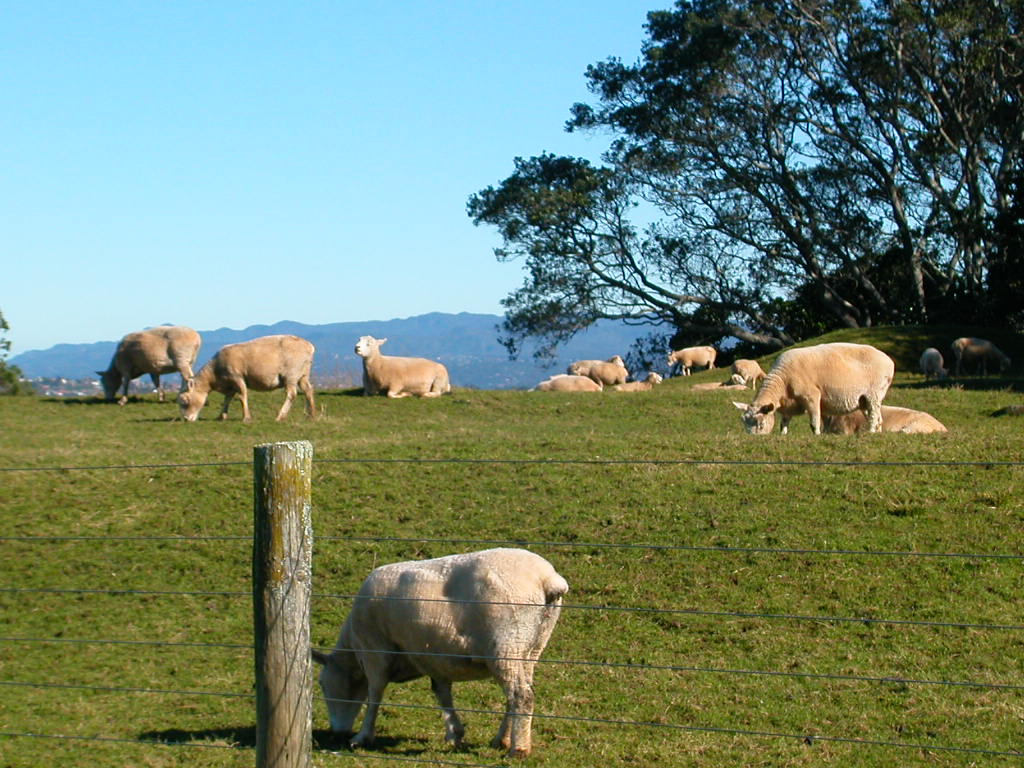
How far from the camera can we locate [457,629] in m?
7.80

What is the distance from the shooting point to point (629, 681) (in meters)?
9.36

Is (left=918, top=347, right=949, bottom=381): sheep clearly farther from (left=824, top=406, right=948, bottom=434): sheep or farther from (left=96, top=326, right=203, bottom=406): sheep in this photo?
(left=96, top=326, right=203, bottom=406): sheep

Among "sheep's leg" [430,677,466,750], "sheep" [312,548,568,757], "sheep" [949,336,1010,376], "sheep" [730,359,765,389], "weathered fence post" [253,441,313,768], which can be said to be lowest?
"sheep's leg" [430,677,466,750]

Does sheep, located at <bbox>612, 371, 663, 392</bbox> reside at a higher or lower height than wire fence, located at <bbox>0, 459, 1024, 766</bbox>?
higher

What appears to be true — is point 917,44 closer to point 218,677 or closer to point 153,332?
point 153,332

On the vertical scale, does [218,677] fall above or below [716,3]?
below

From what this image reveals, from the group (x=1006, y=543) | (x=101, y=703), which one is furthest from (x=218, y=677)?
(x=1006, y=543)

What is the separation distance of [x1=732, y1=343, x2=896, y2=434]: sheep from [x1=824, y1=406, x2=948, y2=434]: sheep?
149 millimetres

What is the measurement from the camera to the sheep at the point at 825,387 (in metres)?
18.4

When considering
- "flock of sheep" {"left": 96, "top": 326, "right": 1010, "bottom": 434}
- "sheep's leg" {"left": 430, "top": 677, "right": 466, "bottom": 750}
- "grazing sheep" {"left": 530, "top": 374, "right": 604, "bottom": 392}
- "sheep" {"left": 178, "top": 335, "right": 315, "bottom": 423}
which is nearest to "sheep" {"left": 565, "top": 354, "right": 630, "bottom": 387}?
"flock of sheep" {"left": 96, "top": 326, "right": 1010, "bottom": 434}

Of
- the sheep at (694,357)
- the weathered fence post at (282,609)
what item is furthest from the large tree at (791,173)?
the weathered fence post at (282,609)

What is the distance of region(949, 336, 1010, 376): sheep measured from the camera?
3441 cm

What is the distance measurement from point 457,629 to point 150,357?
2268cm

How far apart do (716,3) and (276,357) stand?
2943 cm
